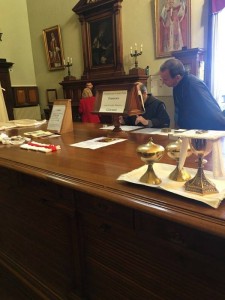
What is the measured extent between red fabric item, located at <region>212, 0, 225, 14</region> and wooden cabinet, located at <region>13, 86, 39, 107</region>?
4.49 meters

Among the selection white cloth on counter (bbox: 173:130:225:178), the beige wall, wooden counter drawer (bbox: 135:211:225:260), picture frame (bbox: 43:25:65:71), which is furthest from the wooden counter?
picture frame (bbox: 43:25:65:71)

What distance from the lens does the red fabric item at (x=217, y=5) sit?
3.36 meters

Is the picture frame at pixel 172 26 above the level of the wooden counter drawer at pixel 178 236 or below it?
above

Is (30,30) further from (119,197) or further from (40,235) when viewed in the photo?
(119,197)

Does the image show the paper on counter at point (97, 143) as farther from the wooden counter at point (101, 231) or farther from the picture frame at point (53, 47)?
the picture frame at point (53, 47)

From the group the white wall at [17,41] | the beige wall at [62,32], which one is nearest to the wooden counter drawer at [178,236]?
the beige wall at [62,32]

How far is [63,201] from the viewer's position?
1126 mm

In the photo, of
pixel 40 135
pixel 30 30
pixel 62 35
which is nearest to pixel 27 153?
pixel 40 135

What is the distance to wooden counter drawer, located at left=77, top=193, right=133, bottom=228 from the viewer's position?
34.8 inches

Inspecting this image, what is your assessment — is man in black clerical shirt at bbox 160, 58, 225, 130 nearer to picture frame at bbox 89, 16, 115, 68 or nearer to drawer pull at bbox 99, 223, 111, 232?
drawer pull at bbox 99, 223, 111, 232

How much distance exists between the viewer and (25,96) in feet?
20.6

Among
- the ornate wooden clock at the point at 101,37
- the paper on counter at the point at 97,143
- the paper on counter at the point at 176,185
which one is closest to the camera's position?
the paper on counter at the point at 176,185

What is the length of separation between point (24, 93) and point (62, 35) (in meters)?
1.66

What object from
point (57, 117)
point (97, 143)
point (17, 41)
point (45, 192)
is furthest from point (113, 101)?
point (17, 41)
